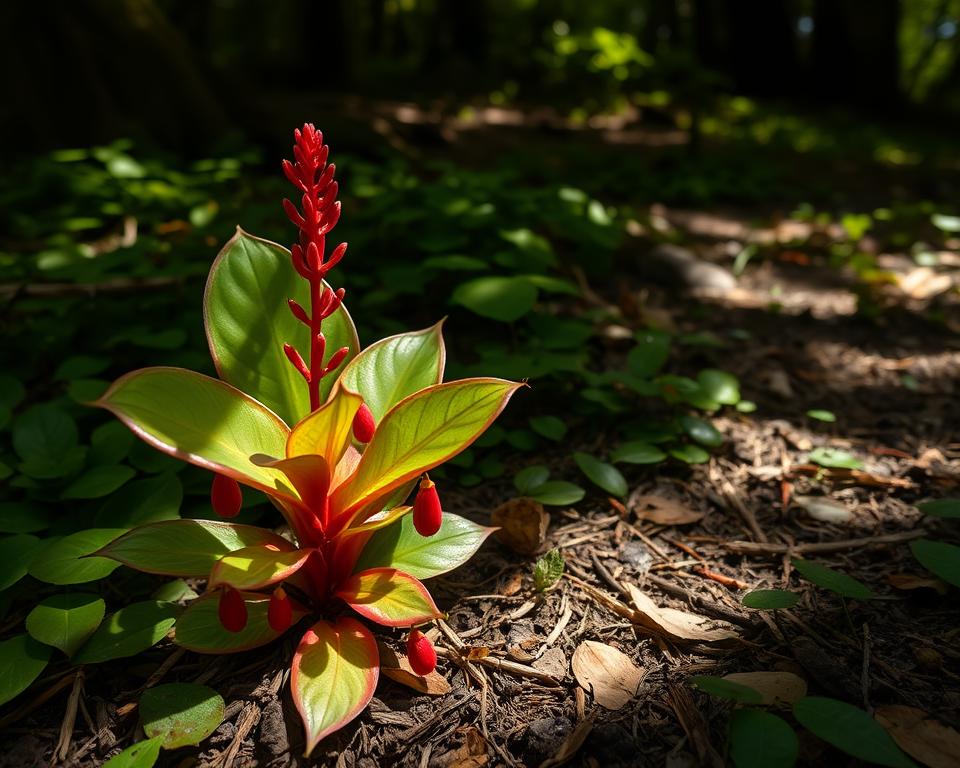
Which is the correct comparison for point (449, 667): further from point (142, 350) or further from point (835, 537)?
point (142, 350)

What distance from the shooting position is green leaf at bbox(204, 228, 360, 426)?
4.79ft

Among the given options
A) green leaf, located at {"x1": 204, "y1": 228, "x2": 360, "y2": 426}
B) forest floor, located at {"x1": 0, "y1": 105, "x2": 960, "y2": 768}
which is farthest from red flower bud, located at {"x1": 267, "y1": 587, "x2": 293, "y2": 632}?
green leaf, located at {"x1": 204, "y1": 228, "x2": 360, "y2": 426}

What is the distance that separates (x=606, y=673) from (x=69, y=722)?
1.11 m

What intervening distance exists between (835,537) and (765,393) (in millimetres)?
949

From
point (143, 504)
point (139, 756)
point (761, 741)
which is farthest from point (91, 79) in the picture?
point (761, 741)

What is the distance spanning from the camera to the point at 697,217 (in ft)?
18.4

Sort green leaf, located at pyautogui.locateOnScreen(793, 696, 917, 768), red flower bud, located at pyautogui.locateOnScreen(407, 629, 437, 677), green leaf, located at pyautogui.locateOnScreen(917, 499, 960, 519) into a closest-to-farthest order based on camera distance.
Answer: green leaf, located at pyautogui.locateOnScreen(793, 696, 917, 768) → red flower bud, located at pyautogui.locateOnScreen(407, 629, 437, 677) → green leaf, located at pyautogui.locateOnScreen(917, 499, 960, 519)

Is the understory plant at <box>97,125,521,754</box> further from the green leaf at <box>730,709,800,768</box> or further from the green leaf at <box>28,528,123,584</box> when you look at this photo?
the green leaf at <box>730,709,800,768</box>

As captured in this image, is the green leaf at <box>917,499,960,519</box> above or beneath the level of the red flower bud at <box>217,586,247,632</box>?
beneath

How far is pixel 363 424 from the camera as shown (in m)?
1.29

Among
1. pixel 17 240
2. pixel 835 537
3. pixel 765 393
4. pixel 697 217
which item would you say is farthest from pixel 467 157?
pixel 835 537

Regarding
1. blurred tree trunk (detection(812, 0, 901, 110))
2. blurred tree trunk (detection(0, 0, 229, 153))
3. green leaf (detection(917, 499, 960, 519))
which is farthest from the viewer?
blurred tree trunk (detection(812, 0, 901, 110))

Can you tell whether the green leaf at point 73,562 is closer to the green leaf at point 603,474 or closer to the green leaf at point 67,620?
the green leaf at point 67,620

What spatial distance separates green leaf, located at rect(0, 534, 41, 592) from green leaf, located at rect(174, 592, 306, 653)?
0.41m
